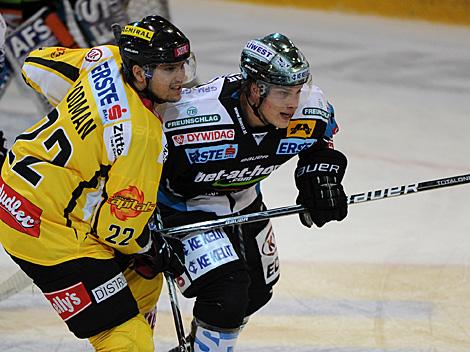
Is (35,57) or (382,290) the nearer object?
(35,57)

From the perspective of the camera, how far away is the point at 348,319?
12.0 ft

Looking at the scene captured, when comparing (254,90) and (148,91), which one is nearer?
(148,91)

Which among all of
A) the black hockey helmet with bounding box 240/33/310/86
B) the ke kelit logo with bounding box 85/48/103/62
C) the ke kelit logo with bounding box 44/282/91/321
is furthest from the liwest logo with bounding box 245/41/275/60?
the ke kelit logo with bounding box 44/282/91/321

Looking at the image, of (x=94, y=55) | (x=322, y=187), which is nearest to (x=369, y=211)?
(x=322, y=187)

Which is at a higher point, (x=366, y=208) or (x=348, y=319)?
(x=348, y=319)

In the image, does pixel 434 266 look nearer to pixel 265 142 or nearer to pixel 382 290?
pixel 382 290

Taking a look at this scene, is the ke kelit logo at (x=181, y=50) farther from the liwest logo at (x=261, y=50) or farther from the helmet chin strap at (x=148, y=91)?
the liwest logo at (x=261, y=50)

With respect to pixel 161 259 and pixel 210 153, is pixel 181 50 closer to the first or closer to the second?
pixel 210 153

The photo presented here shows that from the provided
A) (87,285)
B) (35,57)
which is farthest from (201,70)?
(87,285)

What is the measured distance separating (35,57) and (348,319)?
56.1 inches

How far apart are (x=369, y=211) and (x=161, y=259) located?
1856 mm

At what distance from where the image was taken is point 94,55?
289cm

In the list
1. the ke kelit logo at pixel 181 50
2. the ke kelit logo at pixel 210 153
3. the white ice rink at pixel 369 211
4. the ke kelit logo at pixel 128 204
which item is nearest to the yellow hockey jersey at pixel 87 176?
the ke kelit logo at pixel 128 204

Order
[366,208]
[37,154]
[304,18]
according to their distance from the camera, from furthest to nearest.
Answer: [304,18] < [366,208] < [37,154]
